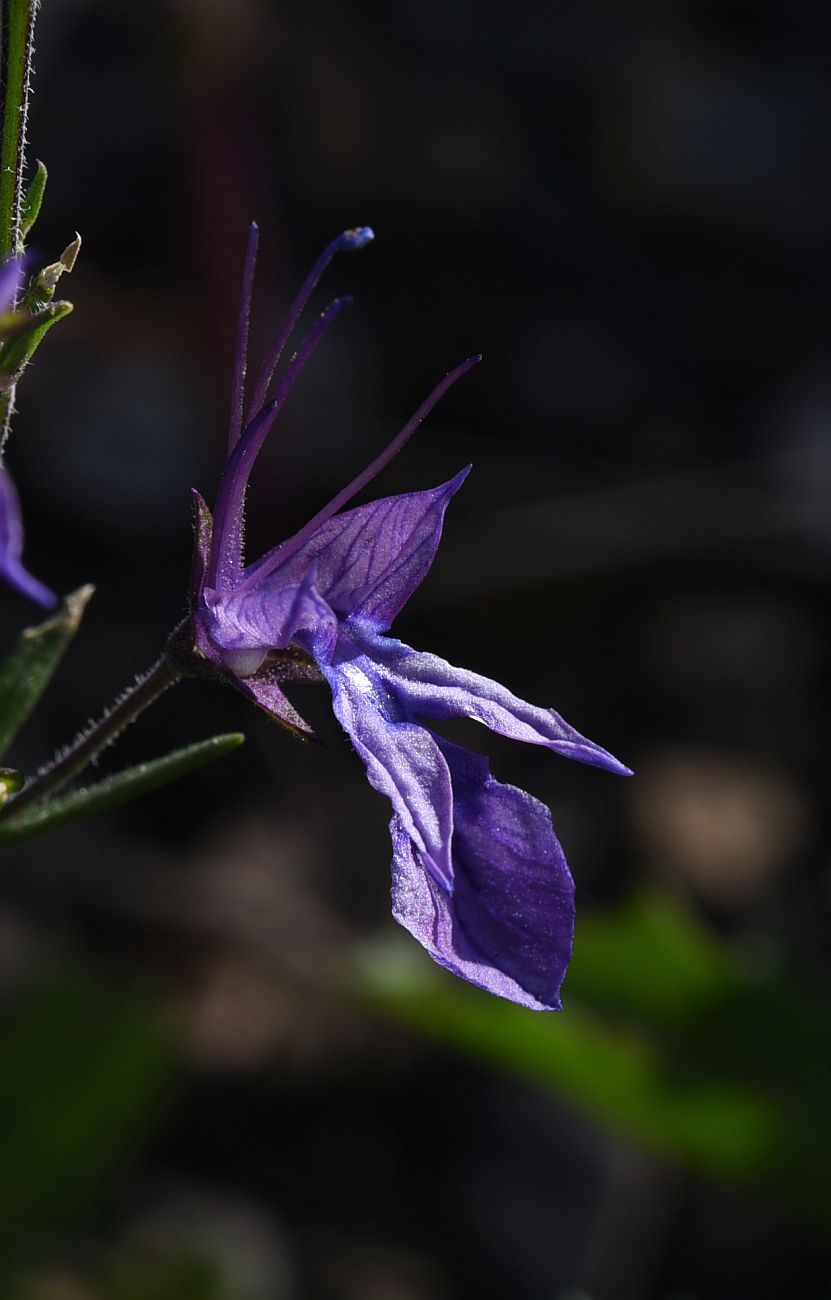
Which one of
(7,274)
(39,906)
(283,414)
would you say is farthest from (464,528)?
(7,274)

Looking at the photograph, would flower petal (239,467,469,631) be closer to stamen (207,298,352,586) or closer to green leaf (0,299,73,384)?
stamen (207,298,352,586)

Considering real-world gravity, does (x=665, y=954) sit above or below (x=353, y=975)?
above

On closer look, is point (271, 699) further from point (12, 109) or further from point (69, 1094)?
point (69, 1094)

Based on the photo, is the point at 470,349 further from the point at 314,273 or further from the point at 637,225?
the point at 314,273

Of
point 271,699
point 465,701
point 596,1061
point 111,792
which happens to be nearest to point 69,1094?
point 596,1061

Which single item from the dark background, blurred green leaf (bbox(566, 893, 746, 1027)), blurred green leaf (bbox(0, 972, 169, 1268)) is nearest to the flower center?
the dark background

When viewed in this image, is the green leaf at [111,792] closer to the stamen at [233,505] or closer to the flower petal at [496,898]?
the stamen at [233,505]
